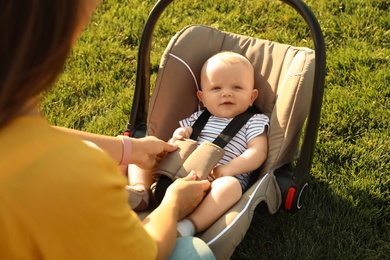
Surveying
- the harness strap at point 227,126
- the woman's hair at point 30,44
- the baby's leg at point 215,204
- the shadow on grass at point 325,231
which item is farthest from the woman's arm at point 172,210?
the woman's hair at point 30,44

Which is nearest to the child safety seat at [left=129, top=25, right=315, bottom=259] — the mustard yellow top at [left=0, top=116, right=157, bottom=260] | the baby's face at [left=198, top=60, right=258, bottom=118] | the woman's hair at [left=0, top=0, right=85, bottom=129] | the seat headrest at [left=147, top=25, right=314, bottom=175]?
the seat headrest at [left=147, top=25, right=314, bottom=175]

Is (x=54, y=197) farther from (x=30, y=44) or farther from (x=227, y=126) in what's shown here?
(x=227, y=126)

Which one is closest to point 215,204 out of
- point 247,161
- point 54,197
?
point 247,161

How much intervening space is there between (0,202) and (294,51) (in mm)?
2049

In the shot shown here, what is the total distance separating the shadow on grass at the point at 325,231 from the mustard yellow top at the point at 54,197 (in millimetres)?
1511

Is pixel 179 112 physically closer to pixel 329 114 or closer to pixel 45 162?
pixel 329 114

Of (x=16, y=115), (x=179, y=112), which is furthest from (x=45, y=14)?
(x=179, y=112)

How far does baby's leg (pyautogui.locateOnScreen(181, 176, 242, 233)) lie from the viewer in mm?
2498

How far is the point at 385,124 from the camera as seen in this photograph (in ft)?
11.4

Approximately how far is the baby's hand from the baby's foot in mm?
340

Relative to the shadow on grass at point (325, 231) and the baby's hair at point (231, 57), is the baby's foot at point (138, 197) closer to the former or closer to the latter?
the shadow on grass at point (325, 231)

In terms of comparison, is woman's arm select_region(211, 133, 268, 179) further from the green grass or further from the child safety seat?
the green grass

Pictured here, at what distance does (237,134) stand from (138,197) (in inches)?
25.8

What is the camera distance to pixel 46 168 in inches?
51.7
